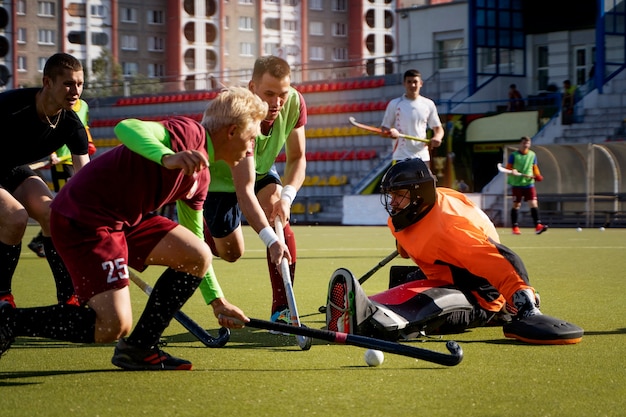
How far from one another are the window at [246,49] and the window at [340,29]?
728 centimetres

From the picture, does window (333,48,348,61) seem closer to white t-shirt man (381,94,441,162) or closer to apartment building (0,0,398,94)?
apartment building (0,0,398,94)

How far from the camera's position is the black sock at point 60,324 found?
4.71 meters

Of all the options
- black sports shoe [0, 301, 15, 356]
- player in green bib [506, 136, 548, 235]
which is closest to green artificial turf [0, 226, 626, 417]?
black sports shoe [0, 301, 15, 356]

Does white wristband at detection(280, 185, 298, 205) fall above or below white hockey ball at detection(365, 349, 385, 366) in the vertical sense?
above

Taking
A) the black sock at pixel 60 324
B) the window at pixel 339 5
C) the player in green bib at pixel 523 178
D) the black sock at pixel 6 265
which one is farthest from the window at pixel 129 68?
the black sock at pixel 60 324

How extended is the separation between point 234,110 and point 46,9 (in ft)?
250

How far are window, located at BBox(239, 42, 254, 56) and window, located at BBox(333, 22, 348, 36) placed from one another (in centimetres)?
728

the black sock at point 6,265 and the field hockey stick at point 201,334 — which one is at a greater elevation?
the black sock at point 6,265

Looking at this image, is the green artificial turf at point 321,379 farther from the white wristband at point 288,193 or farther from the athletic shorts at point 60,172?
the athletic shorts at point 60,172

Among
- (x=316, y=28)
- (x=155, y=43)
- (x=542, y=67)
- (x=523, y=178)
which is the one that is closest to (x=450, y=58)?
(x=542, y=67)

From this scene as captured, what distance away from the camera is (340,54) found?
87.5 meters

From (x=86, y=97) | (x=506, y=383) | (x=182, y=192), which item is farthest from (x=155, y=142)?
(x=86, y=97)

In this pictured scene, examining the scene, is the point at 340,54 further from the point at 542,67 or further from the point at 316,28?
the point at 542,67

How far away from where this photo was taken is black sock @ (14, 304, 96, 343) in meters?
4.71
